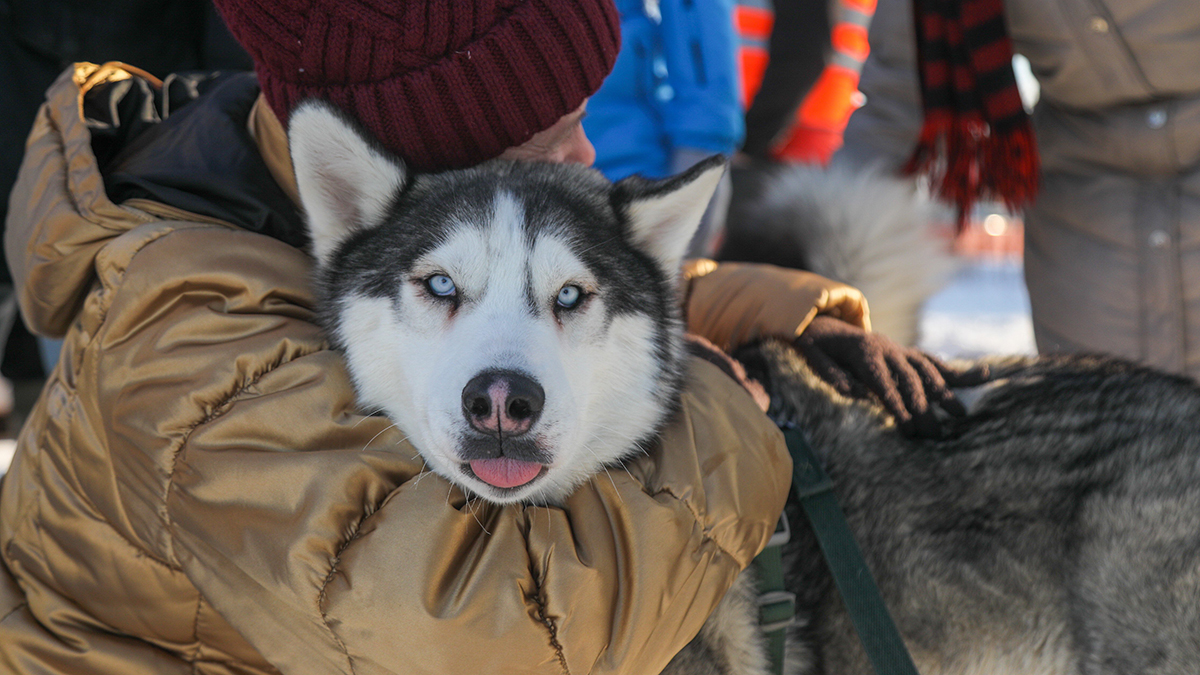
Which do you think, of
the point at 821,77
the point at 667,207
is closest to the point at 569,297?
the point at 667,207

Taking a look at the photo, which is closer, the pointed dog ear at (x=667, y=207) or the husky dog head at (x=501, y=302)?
the husky dog head at (x=501, y=302)

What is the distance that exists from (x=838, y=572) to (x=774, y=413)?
1.28ft

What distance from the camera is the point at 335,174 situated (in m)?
1.49

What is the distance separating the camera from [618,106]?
2.73 m

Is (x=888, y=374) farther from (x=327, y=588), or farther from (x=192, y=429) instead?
(x=192, y=429)

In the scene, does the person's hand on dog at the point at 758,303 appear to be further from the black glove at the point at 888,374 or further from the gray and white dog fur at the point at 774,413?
the gray and white dog fur at the point at 774,413

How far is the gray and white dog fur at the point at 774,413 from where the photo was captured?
1.38 m

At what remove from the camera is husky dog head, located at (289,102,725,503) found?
1.29 metres

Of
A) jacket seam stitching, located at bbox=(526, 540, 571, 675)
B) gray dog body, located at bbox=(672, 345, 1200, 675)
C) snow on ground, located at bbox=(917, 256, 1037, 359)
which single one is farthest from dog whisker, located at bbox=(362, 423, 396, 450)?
snow on ground, located at bbox=(917, 256, 1037, 359)

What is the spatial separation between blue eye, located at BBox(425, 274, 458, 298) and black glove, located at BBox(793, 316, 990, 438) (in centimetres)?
77

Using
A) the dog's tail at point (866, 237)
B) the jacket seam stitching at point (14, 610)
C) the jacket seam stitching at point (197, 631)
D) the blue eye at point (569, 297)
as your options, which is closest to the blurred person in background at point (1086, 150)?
the dog's tail at point (866, 237)

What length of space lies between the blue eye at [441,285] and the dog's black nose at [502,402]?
22 cm

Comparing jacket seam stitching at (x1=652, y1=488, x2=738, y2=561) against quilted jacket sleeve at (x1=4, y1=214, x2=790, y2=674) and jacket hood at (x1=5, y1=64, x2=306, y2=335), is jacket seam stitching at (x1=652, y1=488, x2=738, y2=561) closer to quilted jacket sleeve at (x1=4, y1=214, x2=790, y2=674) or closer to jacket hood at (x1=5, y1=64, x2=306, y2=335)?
quilted jacket sleeve at (x1=4, y1=214, x2=790, y2=674)

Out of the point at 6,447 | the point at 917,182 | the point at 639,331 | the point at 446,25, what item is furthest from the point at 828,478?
the point at 6,447
